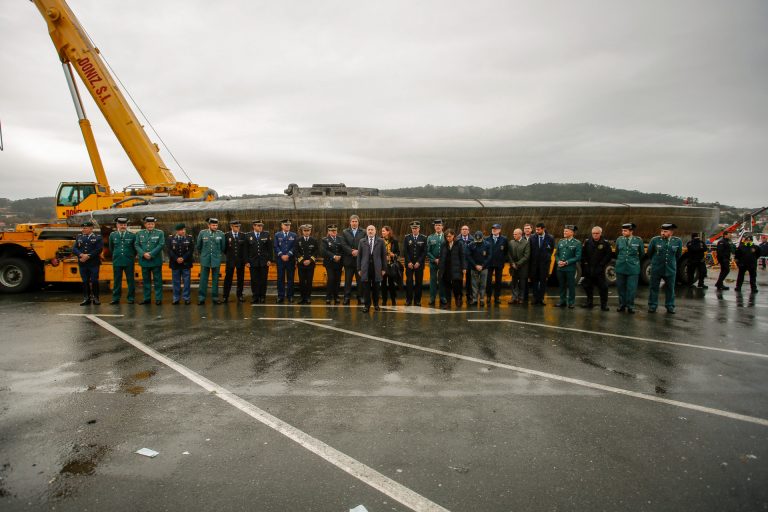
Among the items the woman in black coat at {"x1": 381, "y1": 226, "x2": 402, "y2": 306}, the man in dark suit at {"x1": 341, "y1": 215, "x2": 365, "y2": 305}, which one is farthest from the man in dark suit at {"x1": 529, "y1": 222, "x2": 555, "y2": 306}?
the man in dark suit at {"x1": 341, "y1": 215, "x2": 365, "y2": 305}

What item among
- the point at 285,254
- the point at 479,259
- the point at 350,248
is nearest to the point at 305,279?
the point at 285,254

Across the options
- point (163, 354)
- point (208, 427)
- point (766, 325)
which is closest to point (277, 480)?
point (208, 427)

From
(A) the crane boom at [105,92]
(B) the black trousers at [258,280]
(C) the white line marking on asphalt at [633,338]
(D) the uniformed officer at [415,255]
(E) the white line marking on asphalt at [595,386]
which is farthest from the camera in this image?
(A) the crane boom at [105,92]

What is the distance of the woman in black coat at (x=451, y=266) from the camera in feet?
29.6

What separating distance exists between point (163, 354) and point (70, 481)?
2.87 m

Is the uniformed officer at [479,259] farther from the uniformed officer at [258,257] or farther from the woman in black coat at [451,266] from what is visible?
the uniformed officer at [258,257]

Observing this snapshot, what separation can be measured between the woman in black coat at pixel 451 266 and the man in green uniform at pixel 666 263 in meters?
3.69

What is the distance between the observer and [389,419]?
3.47m

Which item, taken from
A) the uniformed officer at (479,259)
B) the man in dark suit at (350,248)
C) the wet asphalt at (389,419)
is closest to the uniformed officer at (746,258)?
the wet asphalt at (389,419)

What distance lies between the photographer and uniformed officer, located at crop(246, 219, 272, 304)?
31.2ft

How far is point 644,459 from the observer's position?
286 cm

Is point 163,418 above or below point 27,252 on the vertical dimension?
below

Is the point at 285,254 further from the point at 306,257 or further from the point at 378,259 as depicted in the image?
the point at 378,259

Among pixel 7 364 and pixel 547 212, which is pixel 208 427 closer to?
pixel 7 364
